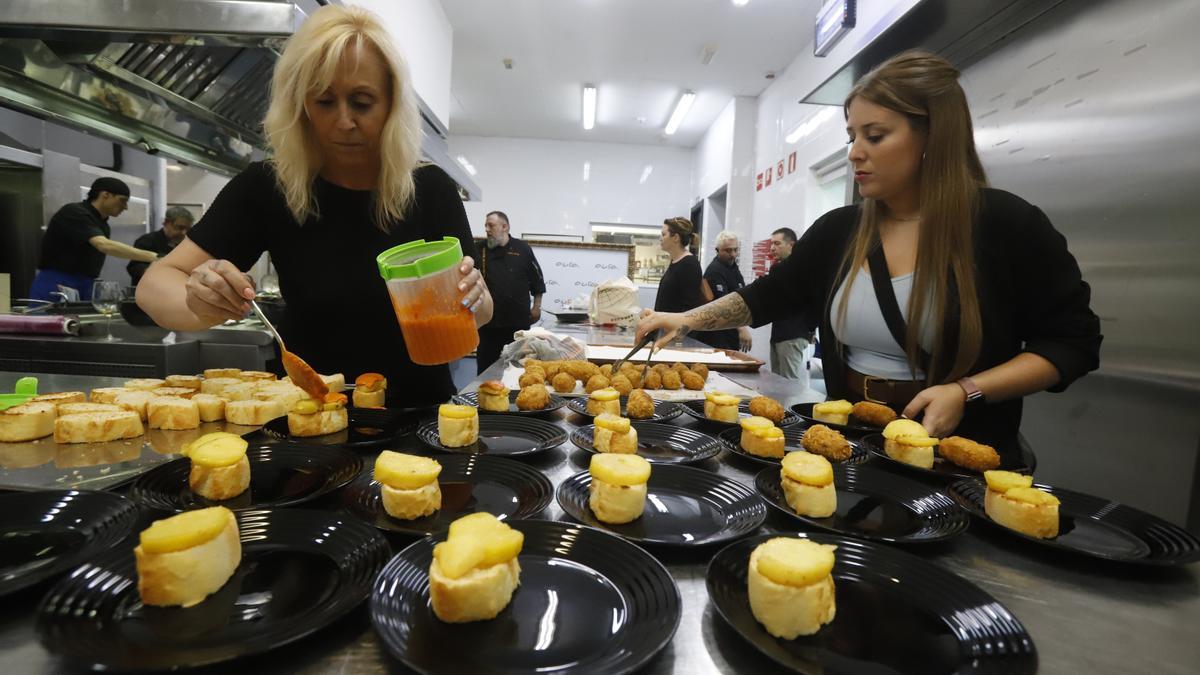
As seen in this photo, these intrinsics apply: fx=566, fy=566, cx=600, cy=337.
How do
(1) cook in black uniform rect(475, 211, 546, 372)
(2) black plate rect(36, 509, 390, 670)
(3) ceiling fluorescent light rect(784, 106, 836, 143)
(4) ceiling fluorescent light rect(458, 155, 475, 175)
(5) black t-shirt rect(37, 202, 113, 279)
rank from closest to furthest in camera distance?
(2) black plate rect(36, 509, 390, 670)
(5) black t-shirt rect(37, 202, 113, 279)
(1) cook in black uniform rect(475, 211, 546, 372)
(3) ceiling fluorescent light rect(784, 106, 836, 143)
(4) ceiling fluorescent light rect(458, 155, 475, 175)

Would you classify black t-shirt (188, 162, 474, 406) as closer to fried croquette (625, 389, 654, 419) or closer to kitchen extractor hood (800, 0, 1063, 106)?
fried croquette (625, 389, 654, 419)

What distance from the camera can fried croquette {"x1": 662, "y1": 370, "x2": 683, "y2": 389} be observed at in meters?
2.50

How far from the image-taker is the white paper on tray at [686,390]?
234 cm

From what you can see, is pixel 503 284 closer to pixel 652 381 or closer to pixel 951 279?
pixel 652 381

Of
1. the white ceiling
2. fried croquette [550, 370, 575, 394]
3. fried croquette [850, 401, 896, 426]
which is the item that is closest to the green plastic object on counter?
fried croquette [550, 370, 575, 394]

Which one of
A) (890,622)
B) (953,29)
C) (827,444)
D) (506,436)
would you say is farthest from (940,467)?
(953,29)

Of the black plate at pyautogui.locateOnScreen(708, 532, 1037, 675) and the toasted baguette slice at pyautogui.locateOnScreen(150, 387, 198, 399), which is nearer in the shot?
the black plate at pyautogui.locateOnScreen(708, 532, 1037, 675)

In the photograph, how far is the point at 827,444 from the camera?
139 cm

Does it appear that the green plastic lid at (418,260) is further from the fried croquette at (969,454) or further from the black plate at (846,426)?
the fried croquette at (969,454)

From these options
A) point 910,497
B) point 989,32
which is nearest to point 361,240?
point 910,497

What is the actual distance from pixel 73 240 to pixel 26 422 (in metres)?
4.48

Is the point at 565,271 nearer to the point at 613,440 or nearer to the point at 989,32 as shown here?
the point at 989,32

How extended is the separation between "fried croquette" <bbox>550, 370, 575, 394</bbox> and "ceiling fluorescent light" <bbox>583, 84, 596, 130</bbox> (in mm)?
7850

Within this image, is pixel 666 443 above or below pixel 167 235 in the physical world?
below
